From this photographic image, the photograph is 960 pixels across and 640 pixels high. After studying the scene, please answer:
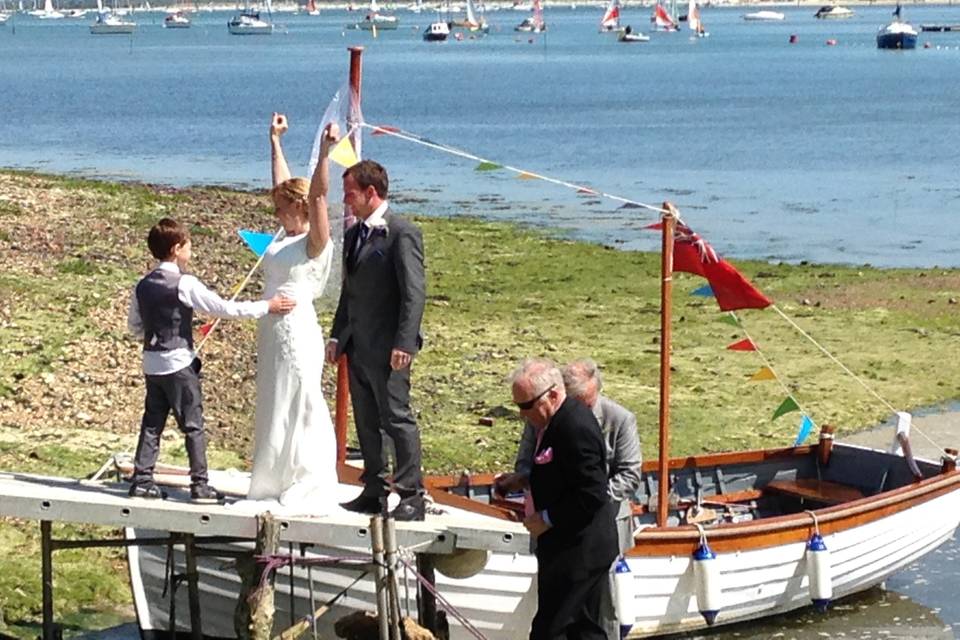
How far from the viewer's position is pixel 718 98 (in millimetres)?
87875

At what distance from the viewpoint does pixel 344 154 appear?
38.4 feet

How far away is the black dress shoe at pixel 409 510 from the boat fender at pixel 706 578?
2611mm

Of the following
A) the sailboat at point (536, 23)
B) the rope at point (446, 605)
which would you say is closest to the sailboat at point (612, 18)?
the sailboat at point (536, 23)

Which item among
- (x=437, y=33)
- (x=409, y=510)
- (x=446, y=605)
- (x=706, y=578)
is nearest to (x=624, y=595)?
(x=706, y=578)

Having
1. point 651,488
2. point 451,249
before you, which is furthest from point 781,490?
point 451,249

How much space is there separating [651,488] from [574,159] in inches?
1641

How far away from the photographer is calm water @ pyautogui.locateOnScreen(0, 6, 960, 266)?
39938mm

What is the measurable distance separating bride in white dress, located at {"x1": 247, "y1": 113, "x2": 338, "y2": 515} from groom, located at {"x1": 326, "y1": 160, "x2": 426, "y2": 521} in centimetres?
22

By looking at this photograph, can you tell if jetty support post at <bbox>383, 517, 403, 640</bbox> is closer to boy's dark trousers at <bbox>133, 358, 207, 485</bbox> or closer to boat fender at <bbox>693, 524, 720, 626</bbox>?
boy's dark trousers at <bbox>133, 358, 207, 485</bbox>

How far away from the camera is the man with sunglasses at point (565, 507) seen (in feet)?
30.0

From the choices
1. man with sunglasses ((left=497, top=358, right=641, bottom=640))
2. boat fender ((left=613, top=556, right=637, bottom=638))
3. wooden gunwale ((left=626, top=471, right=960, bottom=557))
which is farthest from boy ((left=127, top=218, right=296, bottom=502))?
wooden gunwale ((left=626, top=471, right=960, bottom=557))

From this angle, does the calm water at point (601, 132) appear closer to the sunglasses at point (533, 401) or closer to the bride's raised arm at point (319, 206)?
the bride's raised arm at point (319, 206)

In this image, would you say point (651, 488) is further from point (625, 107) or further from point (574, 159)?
point (625, 107)

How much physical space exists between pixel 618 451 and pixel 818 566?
350 cm
